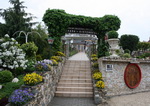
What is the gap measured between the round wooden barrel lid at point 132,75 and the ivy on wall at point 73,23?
11.9ft

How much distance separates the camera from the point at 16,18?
15609mm

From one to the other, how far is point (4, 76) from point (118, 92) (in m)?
6.37

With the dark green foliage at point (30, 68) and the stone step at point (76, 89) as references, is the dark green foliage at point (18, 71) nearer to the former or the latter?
the dark green foliage at point (30, 68)

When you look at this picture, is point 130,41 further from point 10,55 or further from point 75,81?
point 10,55

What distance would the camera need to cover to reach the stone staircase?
22.9 feet

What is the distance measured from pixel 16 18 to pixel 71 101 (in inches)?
530

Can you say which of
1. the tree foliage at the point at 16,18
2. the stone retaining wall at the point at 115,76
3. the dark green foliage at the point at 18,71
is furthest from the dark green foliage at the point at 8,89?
the tree foliage at the point at 16,18

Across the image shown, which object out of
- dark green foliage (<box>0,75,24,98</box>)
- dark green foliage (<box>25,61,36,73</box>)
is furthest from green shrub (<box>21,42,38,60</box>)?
dark green foliage (<box>0,75,24,98</box>)

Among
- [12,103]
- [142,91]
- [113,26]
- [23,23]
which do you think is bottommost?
[142,91]

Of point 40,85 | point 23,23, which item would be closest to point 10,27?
point 23,23

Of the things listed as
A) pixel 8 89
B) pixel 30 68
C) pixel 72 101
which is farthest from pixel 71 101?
pixel 30 68

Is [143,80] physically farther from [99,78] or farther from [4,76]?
[4,76]

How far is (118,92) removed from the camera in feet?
25.7

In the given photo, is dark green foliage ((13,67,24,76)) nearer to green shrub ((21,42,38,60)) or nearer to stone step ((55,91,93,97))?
green shrub ((21,42,38,60))
